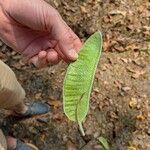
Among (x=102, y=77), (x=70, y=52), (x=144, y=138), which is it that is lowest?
(x=144, y=138)

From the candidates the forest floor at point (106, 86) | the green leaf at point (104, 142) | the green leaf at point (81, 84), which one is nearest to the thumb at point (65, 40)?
the green leaf at point (81, 84)

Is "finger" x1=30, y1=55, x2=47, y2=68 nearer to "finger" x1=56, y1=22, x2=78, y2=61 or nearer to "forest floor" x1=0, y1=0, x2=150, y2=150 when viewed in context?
"finger" x1=56, y1=22, x2=78, y2=61

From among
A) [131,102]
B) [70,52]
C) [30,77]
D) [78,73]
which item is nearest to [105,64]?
[131,102]

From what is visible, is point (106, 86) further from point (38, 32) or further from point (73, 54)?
point (73, 54)

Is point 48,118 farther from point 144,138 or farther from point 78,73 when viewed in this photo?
point 78,73

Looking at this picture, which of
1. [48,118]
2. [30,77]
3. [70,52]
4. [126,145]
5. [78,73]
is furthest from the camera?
[30,77]

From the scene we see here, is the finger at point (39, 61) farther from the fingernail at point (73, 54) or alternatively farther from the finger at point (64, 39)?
the fingernail at point (73, 54)

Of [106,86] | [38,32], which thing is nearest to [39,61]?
[38,32]

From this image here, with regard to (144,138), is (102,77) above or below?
above
